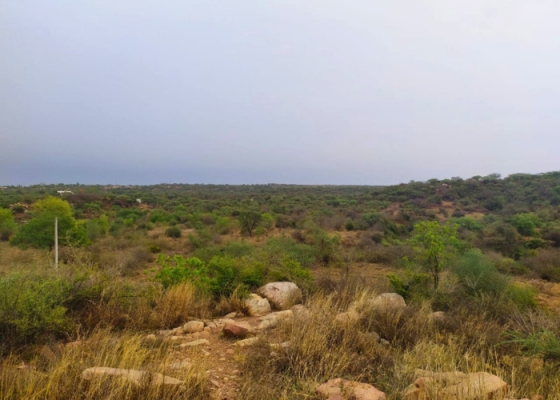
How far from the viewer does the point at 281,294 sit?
21.2 ft

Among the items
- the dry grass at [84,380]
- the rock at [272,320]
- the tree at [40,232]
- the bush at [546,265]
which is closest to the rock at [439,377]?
the rock at [272,320]

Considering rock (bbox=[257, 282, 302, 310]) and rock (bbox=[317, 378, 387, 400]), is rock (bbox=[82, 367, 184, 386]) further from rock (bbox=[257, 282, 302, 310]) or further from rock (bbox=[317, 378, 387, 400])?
rock (bbox=[257, 282, 302, 310])

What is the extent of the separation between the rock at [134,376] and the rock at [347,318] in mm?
2375

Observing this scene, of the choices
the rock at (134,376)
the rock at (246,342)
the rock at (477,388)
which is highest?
the rock at (134,376)

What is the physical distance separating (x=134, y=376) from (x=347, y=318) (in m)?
2.90

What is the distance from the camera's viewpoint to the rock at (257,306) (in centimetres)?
581

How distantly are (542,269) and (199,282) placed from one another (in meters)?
12.9

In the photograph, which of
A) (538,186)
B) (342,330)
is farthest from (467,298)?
(538,186)

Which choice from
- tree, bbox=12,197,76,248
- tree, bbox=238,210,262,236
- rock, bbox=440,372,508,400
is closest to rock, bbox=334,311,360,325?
rock, bbox=440,372,508,400

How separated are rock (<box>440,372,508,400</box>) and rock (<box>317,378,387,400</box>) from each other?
0.59 m

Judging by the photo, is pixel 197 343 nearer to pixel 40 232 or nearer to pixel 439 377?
pixel 439 377

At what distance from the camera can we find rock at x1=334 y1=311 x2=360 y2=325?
14.1 feet

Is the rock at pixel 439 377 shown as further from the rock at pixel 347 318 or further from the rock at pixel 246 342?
the rock at pixel 246 342

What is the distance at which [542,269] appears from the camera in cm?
1150
